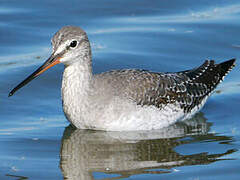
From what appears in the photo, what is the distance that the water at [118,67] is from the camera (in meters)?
9.47

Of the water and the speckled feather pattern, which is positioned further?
the speckled feather pattern

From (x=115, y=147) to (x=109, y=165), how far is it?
82 centimetres

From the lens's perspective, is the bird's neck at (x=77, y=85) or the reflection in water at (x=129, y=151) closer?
the reflection in water at (x=129, y=151)

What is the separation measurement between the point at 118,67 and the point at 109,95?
3.20 m

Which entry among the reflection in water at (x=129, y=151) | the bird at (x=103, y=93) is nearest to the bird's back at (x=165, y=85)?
the bird at (x=103, y=93)

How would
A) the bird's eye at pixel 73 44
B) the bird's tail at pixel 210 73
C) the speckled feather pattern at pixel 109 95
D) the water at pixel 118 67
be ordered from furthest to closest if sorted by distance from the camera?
the bird's tail at pixel 210 73 → the speckled feather pattern at pixel 109 95 → the bird's eye at pixel 73 44 → the water at pixel 118 67

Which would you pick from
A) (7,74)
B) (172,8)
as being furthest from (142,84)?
(172,8)

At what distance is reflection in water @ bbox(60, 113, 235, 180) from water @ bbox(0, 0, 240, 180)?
15mm

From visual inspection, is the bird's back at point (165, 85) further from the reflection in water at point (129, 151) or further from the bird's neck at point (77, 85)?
the reflection in water at point (129, 151)

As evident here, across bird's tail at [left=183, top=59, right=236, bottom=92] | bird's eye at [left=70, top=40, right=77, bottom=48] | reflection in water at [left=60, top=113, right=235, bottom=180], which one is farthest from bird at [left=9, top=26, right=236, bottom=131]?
bird's tail at [left=183, top=59, right=236, bottom=92]

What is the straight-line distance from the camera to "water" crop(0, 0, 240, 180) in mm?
9469

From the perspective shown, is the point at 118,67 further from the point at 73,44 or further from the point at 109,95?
the point at 73,44

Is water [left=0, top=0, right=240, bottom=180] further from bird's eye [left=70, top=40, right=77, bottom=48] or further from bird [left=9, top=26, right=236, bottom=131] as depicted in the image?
bird's eye [left=70, top=40, right=77, bottom=48]

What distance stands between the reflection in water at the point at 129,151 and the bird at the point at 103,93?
178 mm
